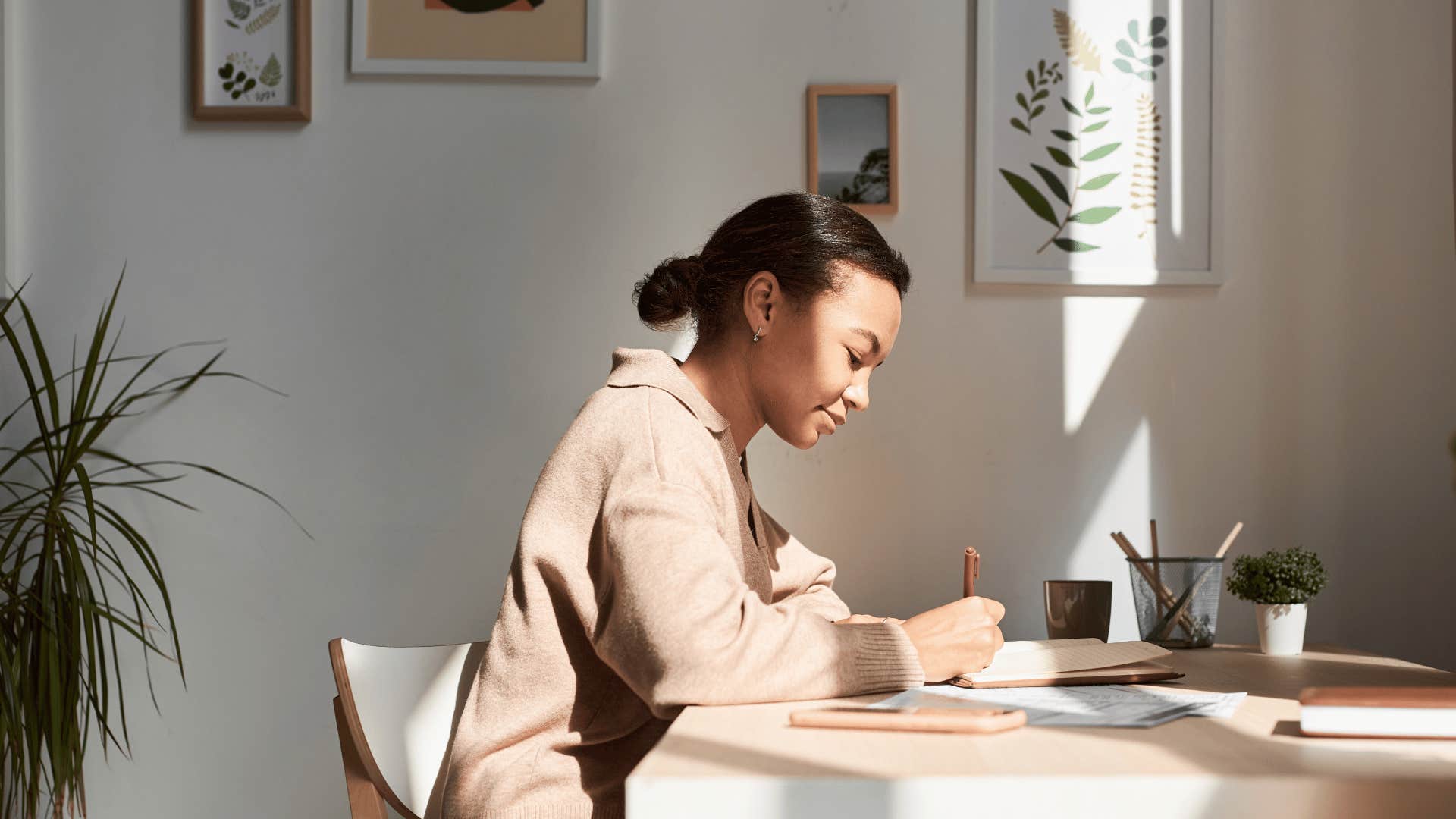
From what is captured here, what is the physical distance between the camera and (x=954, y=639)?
125 cm

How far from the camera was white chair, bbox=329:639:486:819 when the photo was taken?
1410mm

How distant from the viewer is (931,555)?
216 centimetres

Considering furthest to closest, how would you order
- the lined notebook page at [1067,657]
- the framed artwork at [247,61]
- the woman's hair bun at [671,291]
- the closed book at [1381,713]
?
the framed artwork at [247,61] → the woman's hair bun at [671,291] → the lined notebook page at [1067,657] → the closed book at [1381,713]

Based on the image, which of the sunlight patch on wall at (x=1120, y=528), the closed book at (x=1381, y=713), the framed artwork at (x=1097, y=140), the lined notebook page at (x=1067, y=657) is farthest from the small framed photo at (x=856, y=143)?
the closed book at (x=1381, y=713)

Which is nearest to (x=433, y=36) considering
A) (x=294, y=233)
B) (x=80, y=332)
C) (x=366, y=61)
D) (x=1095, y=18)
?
(x=366, y=61)

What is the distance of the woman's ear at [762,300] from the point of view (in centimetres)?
145

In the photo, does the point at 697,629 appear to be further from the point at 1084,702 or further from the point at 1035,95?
the point at 1035,95

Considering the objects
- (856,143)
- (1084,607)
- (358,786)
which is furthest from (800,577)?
(856,143)

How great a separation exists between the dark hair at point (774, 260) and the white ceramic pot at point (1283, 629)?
74 cm

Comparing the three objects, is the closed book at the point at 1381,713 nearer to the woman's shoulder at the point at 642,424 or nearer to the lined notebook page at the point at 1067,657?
the lined notebook page at the point at 1067,657

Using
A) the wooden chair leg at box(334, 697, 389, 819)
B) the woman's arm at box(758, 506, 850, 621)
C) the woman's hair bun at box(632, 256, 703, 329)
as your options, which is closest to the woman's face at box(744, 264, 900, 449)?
the woman's hair bun at box(632, 256, 703, 329)

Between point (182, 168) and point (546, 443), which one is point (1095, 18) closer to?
point (546, 443)

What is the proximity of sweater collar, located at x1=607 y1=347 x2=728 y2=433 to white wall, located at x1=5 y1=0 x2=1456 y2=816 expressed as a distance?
748 mm

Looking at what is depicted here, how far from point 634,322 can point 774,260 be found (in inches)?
29.3
